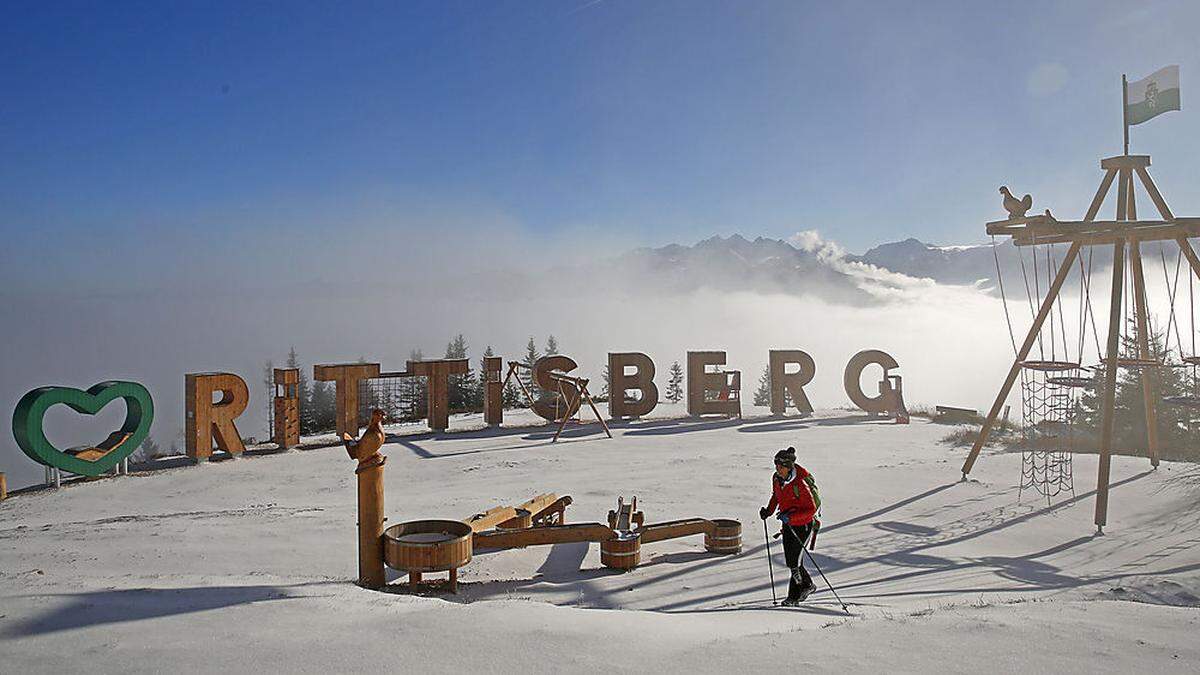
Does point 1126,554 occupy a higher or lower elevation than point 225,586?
lower

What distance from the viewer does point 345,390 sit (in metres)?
21.5

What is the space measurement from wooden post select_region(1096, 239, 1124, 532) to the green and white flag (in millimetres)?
2890

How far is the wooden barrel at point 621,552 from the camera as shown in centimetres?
900

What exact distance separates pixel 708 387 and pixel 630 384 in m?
3.09

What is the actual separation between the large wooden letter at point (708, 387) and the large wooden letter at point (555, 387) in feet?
15.4

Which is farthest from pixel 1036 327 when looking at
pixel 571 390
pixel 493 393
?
pixel 493 393

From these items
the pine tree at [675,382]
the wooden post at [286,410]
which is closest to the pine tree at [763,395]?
the pine tree at [675,382]

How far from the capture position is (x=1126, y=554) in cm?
962

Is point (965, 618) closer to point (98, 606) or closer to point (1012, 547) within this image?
point (1012, 547)

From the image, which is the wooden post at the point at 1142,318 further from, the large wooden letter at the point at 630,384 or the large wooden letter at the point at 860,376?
the large wooden letter at the point at 630,384

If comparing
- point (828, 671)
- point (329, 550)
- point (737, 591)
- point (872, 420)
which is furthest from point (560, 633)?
point (872, 420)

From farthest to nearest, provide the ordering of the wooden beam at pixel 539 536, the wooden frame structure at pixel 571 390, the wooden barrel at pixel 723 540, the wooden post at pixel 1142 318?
the wooden frame structure at pixel 571 390 < the wooden post at pixel 1142 318 < the wooden barrel at pixel 723 540 < the wooden beam at pixel 539 536

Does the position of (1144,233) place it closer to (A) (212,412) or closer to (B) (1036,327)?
(B) (1036,327)

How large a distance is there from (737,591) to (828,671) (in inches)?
Result: 154
